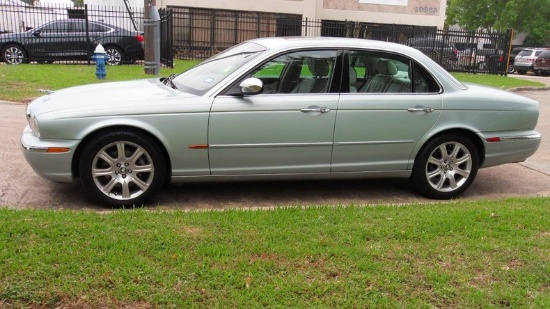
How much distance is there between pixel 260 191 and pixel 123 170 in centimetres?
146

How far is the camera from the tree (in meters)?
45.6

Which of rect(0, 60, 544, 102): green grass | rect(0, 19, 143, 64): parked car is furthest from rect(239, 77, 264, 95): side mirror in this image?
rect(0, 19, 143, 64): parked car

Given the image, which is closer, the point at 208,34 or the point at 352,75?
the point at 352,75

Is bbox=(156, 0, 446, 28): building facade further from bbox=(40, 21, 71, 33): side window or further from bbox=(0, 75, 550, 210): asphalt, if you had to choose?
bbox=(0, 75, 550, 210): asphalt

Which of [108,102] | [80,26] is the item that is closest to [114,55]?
[80,26]

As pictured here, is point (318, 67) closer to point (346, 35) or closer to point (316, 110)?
point (316, 110)

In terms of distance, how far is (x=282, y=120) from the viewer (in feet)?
16.0

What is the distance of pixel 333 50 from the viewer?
17.2 ft

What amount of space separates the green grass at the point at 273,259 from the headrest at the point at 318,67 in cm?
149

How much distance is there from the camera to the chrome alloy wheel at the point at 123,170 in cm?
462

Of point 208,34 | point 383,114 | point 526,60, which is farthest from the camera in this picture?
point 526,60

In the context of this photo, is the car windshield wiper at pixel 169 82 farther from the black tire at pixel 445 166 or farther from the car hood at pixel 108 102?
the black tire at pixel 445 166

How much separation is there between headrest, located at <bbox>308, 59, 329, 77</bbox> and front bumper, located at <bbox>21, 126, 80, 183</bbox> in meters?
2.28

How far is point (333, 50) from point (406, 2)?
26381mm
